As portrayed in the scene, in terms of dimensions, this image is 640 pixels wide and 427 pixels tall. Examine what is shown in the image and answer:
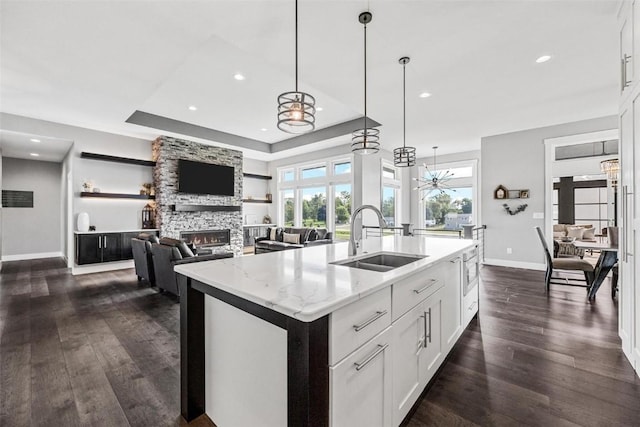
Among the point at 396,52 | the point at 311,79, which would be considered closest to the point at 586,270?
the point at 396,52

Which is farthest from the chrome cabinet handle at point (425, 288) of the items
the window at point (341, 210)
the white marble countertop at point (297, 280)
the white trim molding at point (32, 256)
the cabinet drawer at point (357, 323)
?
the white trim molding at point (32, 256)

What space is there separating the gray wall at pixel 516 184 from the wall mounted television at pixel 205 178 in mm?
6339

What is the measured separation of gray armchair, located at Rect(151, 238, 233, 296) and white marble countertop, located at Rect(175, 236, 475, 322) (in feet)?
7.23

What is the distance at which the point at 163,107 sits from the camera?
5.41 meters

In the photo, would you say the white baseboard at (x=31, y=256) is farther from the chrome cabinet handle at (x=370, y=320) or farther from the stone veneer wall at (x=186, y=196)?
the chrome cabinet handle at (x=370, y=320)

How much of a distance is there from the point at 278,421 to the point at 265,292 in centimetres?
52

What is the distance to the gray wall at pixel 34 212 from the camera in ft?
23.7

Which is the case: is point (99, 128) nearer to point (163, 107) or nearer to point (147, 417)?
point (163, 107)

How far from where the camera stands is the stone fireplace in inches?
274

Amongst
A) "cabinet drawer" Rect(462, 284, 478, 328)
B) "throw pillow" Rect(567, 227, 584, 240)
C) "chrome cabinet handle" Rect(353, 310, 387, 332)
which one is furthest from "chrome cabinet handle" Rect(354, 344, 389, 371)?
"throw pillow" Rect(567, 227, 584, 240)

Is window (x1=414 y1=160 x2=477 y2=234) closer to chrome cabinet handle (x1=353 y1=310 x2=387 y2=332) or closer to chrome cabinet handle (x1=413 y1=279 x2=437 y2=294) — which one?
chrome cabinet handle (x1=413 y1=279 x2=437 y2=294)

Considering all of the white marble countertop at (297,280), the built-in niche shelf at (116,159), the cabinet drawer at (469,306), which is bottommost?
the cabinet drawer at (469,306)

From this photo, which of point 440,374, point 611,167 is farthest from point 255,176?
point 611,167


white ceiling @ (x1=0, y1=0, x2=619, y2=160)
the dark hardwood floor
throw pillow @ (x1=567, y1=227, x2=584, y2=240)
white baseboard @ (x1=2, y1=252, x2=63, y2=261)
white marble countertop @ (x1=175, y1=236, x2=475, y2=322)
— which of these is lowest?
the dark hardwood floor
